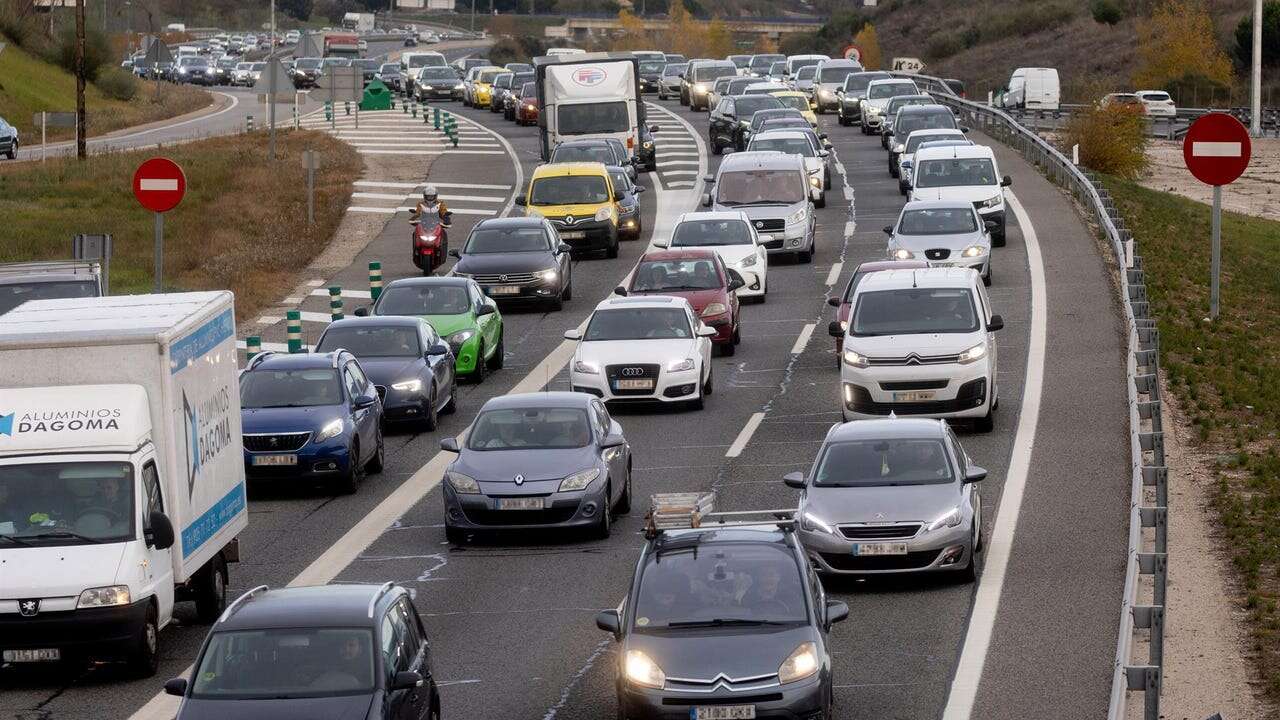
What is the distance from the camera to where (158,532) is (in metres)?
16.1

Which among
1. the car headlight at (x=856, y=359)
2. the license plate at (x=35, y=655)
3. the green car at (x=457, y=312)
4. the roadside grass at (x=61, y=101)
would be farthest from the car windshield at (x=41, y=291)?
the roadside grass at (x=61, y=101)

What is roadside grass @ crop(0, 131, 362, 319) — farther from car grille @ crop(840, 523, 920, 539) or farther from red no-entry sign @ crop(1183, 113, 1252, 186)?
car grille @ crop(840, 523, 920, 539)

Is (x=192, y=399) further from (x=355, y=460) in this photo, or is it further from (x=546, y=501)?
(x=355, y=460)

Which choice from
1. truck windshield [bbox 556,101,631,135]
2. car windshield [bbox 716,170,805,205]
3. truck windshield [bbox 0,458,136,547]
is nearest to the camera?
truck windshield [bbox 0,458,136,547]

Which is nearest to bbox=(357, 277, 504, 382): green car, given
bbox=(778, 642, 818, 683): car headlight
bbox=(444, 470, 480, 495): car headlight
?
bbox=(444, 470, 480, 495): car headlight

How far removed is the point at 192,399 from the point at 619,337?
1224 centimetres

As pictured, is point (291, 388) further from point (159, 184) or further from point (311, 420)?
point (159, 184)

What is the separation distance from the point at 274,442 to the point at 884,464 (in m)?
7.59

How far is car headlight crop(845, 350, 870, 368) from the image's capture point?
25703mm

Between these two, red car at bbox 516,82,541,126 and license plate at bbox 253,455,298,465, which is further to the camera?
red car at bbox 516,82,541,126

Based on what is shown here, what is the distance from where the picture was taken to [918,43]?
5733 inches

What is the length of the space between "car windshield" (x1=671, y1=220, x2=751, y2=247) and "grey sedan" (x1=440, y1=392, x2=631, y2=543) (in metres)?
15.4

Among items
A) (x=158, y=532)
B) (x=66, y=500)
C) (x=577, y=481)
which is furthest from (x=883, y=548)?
(x=66, y=500)

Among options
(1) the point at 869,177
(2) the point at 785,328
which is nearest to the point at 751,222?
(2) the point at 785,328
